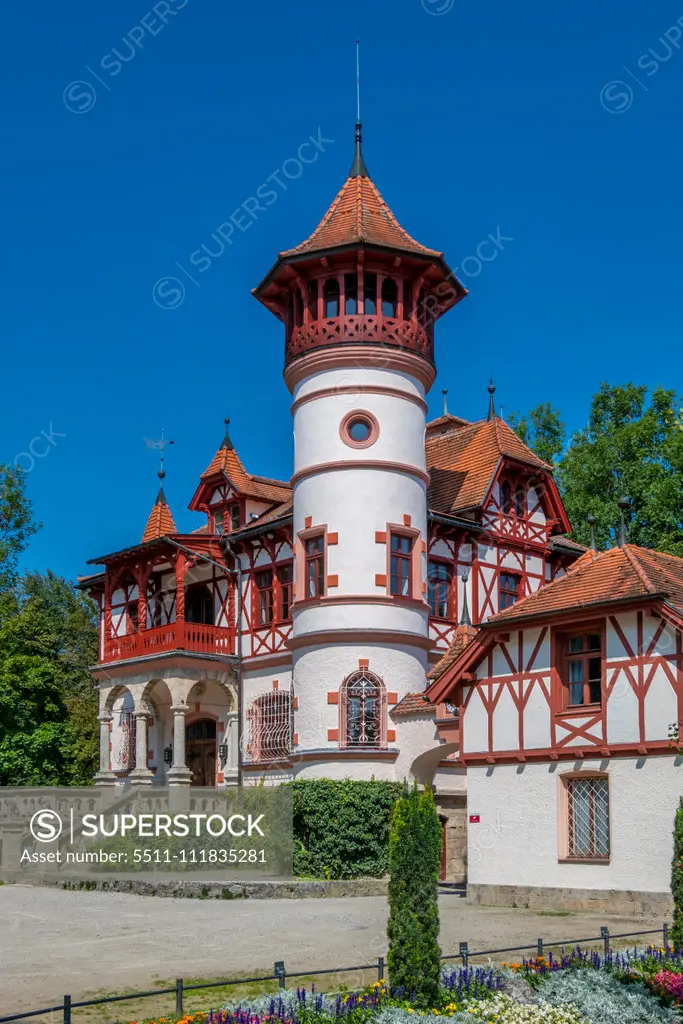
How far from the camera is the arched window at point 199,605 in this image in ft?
126

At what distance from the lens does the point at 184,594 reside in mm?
37625

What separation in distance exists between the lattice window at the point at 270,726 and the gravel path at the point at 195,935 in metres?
8.22

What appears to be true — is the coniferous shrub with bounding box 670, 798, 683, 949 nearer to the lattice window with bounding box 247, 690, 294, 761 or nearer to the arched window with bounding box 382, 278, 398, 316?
the arched window with bounding box 382, 278, 398, 316

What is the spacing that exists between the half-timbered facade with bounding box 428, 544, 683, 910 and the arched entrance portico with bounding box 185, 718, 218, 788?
1409 centimetres

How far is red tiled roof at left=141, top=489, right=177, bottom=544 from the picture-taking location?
141 feet

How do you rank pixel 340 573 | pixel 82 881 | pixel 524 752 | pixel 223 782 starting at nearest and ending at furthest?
pixel 524 752
pixel 82 881
pixel 340 573
pixel 223 782

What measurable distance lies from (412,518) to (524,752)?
8.76 meters

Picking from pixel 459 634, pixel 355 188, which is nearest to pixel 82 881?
pixel 459 634

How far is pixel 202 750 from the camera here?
3794 cm

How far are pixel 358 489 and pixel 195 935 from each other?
13857 mm

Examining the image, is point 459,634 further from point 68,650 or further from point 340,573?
point 68,650

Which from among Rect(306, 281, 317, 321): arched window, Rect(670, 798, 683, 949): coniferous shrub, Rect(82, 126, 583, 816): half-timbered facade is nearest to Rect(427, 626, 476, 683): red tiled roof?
Rect(82, 126, 583, 816): half-timbered facade

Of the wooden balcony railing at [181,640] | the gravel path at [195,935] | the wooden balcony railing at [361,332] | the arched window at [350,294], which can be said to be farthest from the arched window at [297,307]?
the gravel path at [195,935]

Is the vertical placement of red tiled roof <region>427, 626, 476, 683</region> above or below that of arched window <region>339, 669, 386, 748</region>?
above
